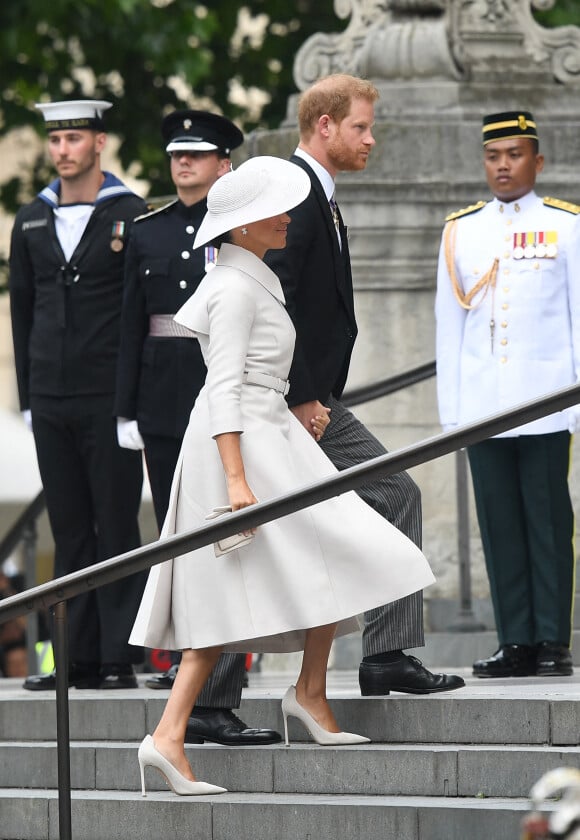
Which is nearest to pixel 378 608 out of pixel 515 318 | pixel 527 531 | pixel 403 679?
pixel 403 679

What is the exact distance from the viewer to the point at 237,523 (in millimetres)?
5848

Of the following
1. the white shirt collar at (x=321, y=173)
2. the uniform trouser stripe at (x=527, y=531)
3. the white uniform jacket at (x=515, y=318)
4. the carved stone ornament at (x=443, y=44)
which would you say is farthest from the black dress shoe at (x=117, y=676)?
the carved stone ornament at (x=443, y=44)

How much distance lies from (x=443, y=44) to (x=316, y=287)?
3.56 m

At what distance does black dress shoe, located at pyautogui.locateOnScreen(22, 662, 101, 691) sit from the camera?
25.9 feet

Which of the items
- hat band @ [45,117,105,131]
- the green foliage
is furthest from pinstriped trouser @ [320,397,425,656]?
the green foliage

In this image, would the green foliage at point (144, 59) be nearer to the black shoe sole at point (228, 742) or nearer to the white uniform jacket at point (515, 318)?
the white uniform jacket at point (515, 318)

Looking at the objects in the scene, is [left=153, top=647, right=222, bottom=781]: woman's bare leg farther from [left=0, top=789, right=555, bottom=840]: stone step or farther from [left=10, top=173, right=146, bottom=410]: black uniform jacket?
[left=10, top=173, right=146, bottom=410]: black uniform jacket

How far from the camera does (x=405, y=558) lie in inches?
244

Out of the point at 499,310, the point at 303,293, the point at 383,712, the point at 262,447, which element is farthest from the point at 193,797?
the point at 499,310

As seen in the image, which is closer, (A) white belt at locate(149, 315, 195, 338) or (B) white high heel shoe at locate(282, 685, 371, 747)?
(B) white high heel shoe at locate(282, 685, 371, 747)

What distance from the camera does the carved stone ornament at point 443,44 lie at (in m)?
9.91

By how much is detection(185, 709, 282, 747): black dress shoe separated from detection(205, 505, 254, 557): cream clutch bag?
65cm

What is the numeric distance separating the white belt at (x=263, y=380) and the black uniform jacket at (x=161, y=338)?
49.1 inches

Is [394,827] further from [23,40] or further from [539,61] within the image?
[23,40]
